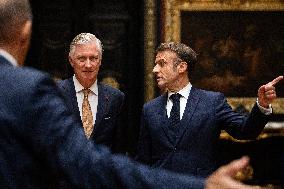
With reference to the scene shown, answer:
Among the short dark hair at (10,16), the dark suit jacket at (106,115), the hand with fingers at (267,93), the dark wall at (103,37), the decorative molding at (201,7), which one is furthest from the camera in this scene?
the dark wall at (103,37)

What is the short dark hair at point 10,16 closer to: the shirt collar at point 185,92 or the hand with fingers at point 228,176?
the hand with fingers at point 228,176

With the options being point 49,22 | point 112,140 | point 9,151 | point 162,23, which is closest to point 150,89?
point 162,23

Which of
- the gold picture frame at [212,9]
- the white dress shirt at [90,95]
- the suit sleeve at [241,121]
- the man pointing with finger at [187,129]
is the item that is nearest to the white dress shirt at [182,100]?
the man pointing with finger at [187,129]

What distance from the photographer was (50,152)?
1.65 metres

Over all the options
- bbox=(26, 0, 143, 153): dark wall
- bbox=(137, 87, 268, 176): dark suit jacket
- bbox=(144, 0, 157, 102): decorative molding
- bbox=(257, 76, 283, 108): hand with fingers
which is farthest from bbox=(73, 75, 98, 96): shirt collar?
bbox=(26, 0, 143, 153): dark wall

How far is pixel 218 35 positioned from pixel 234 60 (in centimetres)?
36

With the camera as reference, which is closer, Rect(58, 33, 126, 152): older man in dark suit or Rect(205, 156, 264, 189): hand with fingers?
Rect(205, 156, 264, 189): hand with fingers

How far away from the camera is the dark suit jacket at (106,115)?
441cm

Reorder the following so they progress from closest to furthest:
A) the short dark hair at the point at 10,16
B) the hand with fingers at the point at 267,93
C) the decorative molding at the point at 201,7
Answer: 1. the short dark hair at the point at 10,16
2. the hand with fingers at the point at 267,93
3. the decorative molding at the point at 201,7

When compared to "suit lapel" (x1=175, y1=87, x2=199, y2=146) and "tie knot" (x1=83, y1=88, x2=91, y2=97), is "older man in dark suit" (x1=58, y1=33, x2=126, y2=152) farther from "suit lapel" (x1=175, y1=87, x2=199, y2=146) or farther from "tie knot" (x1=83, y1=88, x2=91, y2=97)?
"suit lapel" (x1=175, y1=87, x2=199, y2=146)

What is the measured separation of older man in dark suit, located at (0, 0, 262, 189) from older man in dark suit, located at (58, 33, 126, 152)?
267cm

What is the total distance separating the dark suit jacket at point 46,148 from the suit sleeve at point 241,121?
2265 mm

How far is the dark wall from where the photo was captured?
23.8ft

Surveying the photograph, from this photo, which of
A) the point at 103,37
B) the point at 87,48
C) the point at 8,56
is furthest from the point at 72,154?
the point at 103,37
